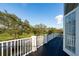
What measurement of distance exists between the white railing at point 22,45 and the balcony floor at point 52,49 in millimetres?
84

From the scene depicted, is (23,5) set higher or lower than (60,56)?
higher

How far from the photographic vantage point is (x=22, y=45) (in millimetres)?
4551

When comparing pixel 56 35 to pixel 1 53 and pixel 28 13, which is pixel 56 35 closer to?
pixel 28 13

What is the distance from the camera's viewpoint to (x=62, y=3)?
4.33 metres

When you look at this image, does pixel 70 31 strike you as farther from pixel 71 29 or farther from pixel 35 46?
pixel 35 46

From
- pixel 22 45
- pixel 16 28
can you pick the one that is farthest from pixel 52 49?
pixel 16 28

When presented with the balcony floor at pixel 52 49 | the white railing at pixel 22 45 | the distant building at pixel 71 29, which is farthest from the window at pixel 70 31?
the white railing at pixel 22 45

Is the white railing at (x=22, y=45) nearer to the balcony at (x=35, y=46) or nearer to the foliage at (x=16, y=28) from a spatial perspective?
the balcony at (x=35, y=46)

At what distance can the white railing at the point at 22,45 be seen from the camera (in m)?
4.41

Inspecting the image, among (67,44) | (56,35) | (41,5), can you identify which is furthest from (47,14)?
(67,44)

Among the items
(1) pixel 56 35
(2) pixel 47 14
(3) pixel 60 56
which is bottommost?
(3) pixel 60 56

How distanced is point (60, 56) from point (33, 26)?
90 cm

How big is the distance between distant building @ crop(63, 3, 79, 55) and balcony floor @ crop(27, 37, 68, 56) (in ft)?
0.34

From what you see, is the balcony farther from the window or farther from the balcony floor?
the window
